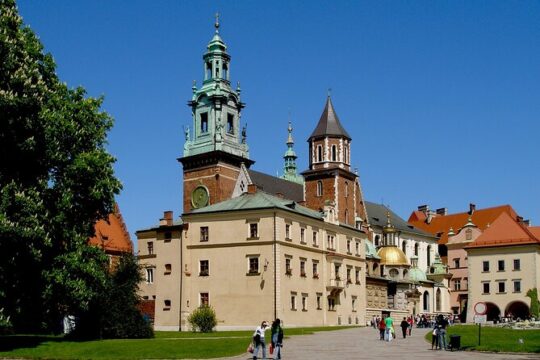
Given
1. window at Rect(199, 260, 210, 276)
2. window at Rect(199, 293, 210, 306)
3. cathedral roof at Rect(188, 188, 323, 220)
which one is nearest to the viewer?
window at Rect(199, 293, 210, 306)

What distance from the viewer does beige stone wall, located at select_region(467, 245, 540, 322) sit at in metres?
99.8

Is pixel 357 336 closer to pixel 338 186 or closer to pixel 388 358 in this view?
pixel 388 358

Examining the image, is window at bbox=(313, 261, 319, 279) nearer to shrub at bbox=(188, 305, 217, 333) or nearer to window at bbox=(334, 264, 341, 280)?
window at bbox=(334, 264, 341, 280)

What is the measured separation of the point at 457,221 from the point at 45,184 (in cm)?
10973

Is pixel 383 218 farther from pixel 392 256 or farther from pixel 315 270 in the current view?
pixel 315 270

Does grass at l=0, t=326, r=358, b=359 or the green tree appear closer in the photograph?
grass at l=0, t=326, r=358, b=359

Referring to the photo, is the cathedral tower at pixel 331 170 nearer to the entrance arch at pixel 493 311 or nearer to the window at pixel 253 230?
the entrance arch at pixel 493 311

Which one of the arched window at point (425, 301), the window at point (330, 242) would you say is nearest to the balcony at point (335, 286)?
the window at point (330, 242)

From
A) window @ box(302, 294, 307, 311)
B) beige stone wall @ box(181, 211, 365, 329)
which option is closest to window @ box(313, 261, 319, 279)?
beige stone wall @ box(181, 211, 365, 329)

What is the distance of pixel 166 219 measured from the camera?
80.4 m

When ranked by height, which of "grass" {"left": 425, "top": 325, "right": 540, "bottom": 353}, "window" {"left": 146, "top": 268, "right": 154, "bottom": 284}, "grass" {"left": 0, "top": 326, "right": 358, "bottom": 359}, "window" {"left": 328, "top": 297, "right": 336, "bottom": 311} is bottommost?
"grass" {"left": 0, "top": 326, "right": 358, "bottom": 359}

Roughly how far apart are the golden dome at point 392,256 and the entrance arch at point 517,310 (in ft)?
52.1

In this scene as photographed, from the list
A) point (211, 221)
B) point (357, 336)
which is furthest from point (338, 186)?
point (357, 336)

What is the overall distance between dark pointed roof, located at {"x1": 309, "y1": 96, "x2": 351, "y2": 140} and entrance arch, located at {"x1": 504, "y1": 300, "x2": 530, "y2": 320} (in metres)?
29.0
